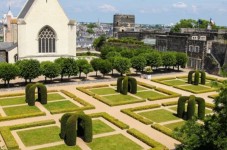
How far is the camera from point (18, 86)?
51125 millimetres

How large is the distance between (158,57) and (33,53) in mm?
27207

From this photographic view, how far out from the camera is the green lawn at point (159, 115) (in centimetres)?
3569

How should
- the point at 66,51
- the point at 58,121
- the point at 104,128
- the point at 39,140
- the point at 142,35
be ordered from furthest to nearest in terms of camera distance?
1. the point at 142,35
2. the point at 66,51
3. the point at 58,121
4. the point at 104,128
5. the point at 39,140

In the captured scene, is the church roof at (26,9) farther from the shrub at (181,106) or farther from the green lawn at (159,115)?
the shrub at (181,106)

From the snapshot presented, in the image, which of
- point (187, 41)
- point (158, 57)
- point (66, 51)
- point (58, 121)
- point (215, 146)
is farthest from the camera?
point (187, 41)

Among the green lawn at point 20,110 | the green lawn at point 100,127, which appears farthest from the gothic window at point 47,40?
the green lawn at point 100,127

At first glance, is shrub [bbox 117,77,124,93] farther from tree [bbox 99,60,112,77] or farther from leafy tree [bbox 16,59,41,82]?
leafy tree [bbox 16,59,41,82]

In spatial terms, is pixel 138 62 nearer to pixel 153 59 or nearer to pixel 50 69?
pixel 153 59

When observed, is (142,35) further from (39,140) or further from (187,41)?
(39,140)

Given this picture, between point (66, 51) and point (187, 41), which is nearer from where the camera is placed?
point (66, 51)

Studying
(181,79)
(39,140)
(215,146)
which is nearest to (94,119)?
(39,140)

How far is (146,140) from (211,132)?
475 inches

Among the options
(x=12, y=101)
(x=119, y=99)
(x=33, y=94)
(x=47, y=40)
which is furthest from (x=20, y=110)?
(x=47, y=40)

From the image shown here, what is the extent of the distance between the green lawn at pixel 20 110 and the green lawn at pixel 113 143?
12.3m
